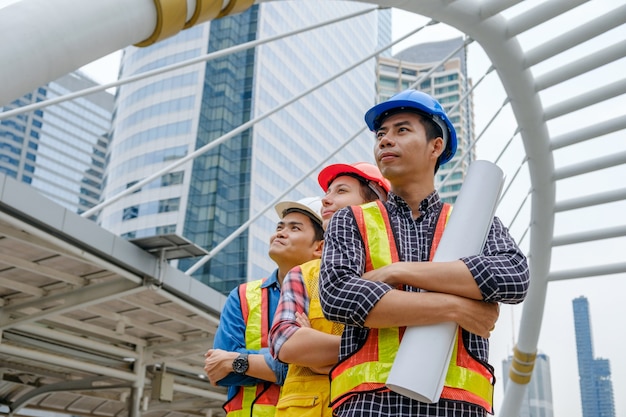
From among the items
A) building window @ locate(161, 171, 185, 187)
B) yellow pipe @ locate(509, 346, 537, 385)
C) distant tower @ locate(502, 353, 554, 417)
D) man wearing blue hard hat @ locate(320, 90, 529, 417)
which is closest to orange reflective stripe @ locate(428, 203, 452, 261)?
man wearing blue hard hat @ locate(320, 90, 529, 417)

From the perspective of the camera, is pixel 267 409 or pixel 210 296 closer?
pixel 267 409

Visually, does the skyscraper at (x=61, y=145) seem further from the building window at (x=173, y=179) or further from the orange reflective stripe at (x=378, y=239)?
the orange reflective stripe at (x=378, y=239)

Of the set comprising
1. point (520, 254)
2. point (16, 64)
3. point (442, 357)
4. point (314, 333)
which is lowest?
point (442, 357)

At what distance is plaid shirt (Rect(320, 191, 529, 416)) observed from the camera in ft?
6.08

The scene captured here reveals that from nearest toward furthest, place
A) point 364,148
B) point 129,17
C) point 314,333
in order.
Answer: point 314,333 < point 129,17 < point 364,148

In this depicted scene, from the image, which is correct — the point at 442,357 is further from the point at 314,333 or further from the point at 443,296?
the point at 314,333

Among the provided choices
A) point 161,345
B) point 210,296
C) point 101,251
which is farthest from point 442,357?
point 161,345

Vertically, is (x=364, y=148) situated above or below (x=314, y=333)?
above

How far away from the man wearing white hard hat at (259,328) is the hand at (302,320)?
0.41m

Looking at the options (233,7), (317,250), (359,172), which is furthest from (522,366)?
(359,172)

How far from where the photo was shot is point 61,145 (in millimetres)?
99125

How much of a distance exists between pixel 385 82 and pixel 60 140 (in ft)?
147

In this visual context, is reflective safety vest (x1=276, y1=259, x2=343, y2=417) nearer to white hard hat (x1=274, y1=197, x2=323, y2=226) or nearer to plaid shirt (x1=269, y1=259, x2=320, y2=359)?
plaid shirt (x1=269, y1=259, x2=320, y2=359)

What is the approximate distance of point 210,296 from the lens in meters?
9.08
